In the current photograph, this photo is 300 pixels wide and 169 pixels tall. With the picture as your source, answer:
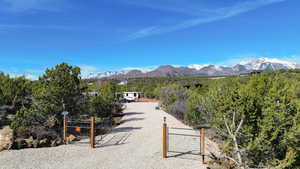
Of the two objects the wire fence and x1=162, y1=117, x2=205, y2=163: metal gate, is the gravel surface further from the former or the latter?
the wire fence

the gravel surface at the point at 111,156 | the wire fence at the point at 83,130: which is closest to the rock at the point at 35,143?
the gravel surface at the point at 111,156

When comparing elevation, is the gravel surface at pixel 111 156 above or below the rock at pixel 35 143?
below

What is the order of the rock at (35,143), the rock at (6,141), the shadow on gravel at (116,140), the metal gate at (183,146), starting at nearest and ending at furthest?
the metal gate at (183,146)
the rock at (6,141)
the rock at (35,143)
the shadow on gravel at (116,140)

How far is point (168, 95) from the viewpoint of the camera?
26.2 metres

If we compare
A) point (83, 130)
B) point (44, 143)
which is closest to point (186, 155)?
point (44, 143)

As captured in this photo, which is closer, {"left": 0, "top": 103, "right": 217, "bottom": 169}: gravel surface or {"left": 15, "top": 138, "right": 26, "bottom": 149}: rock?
{"left": 0, "top": 103, "right": 217, "bottom": 169}: gravel surface

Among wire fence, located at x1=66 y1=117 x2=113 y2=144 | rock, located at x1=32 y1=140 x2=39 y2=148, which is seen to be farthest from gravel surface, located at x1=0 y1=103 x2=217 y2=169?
wire fence, located at x1=66 y1=117 x2=113 y2=144

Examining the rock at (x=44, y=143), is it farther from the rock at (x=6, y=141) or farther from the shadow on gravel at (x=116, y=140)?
the shadow on gravel at (x=116, y=140)

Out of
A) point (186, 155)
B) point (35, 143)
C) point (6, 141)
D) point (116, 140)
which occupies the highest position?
point (6, 141)

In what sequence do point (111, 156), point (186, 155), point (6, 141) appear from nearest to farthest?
point (111, 156)
point (186, 155)
point (6, 141)

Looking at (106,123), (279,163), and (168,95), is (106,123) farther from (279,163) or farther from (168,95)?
(279,163)

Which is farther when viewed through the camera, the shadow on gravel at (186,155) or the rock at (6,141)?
the rock at (6,141)

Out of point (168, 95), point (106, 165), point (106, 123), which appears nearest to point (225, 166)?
point (106, 165)

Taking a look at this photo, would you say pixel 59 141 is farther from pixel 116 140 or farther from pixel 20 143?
pixel 116 140
